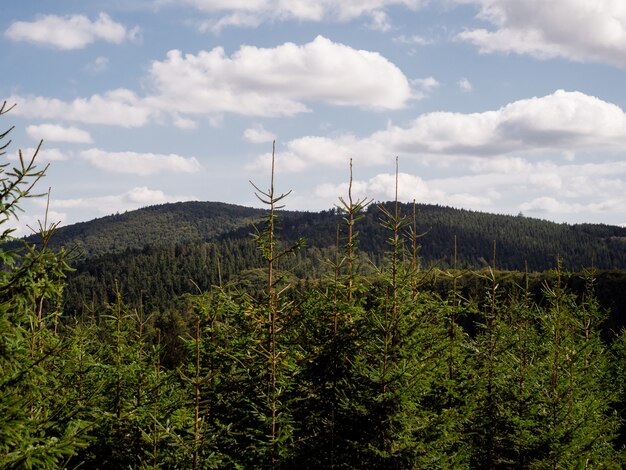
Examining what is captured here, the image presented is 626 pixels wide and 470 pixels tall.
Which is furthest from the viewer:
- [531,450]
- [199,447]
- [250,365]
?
[531,450]

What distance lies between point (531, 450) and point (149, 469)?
11.4m

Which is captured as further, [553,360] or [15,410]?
[553,360]

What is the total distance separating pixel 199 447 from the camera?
9203 millimetres

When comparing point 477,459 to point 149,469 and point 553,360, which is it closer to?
point 553,360

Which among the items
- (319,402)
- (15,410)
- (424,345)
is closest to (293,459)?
(319,402)

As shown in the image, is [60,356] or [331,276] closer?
[331,276]

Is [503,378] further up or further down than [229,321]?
further down

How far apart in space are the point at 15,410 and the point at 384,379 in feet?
23.2

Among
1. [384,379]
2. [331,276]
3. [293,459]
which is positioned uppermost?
[331,276]

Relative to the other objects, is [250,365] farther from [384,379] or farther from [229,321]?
[229,321]

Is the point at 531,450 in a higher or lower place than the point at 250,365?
lower

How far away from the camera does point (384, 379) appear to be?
35.7ft

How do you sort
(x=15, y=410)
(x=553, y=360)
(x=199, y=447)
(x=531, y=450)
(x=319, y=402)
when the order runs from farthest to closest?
(x=553, y=360)
(x=531, y=450)
(x=319, y=402)
(x=199, y=447)
(x=15, y=410)

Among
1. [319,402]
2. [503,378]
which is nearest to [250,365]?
[319,402]
